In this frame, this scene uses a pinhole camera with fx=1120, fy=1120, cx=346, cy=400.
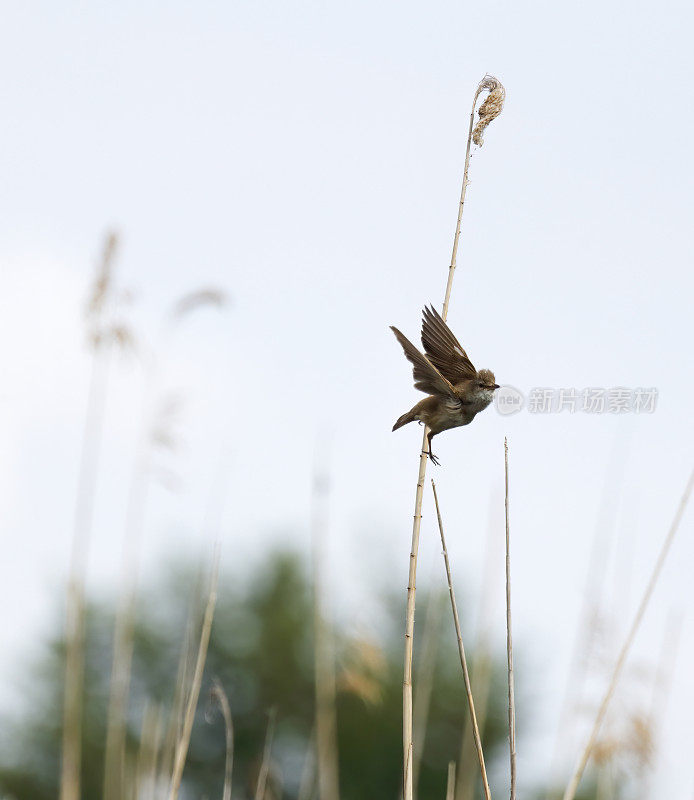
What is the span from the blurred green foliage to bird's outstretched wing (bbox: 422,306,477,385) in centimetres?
1557

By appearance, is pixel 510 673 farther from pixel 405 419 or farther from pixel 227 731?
pixel 227 731

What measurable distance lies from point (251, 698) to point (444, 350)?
20978 mm

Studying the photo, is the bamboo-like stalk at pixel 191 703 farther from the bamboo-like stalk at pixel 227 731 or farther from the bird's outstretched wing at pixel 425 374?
the bird's outstretched wing at pixel 425 374

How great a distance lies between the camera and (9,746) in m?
21.0

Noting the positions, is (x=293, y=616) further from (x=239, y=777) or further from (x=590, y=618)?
(x=590, y=618)

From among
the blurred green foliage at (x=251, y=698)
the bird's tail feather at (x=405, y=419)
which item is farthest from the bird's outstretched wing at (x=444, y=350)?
the blurred green foliage at (x=251, y=698)

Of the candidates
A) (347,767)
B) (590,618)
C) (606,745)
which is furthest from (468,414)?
(347,767)

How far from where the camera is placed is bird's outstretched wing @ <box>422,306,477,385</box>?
8.73 ft

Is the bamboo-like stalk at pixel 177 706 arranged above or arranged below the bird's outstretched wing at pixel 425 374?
below

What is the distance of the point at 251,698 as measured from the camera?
22.7 metres

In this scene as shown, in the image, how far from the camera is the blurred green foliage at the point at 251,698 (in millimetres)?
19844

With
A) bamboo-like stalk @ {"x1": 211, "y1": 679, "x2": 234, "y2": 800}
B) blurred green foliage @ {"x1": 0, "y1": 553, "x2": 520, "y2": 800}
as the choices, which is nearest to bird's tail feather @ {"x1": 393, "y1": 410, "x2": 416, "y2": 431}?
bamboo-like stalk @ {"x1": 211, "y1": 679, "x2": 234, "y2": 800}

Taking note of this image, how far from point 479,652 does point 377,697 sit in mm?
576

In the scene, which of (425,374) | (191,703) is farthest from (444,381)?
(191,703)
